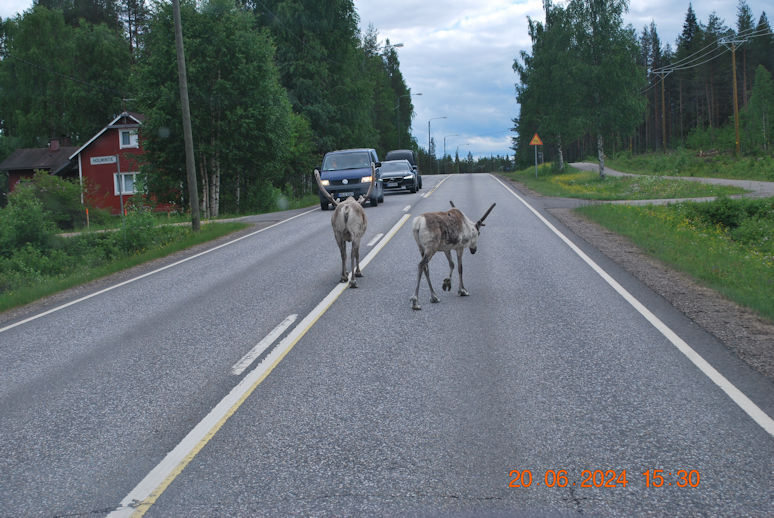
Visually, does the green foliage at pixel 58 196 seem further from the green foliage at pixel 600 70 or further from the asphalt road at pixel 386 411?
the green foliage at pixel 600 70

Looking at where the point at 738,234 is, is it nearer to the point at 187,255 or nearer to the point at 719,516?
the point at 187,255

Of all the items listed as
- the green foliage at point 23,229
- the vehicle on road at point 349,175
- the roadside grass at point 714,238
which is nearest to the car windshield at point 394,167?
Result: the vehicle on road at point 349,175

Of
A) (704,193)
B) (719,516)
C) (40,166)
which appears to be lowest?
(719,516)

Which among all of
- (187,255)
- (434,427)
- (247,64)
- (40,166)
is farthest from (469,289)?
(40,166)

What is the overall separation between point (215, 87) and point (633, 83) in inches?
1018

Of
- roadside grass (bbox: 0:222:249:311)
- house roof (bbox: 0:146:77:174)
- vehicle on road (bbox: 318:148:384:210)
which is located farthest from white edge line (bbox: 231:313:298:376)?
house roof (bbox: 0:146:77:174)

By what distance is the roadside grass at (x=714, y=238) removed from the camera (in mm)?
9312

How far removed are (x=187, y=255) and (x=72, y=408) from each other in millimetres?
10414

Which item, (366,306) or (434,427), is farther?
(366,306)

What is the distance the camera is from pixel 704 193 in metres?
24.4

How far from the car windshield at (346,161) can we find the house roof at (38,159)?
33176mm

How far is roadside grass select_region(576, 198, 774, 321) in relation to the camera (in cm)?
931

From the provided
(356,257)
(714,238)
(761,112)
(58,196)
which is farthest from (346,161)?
(761,112)
